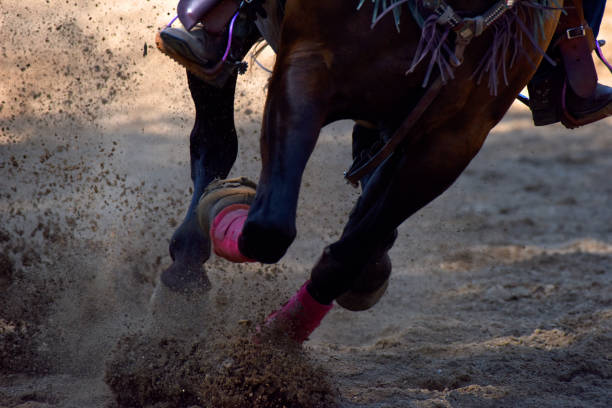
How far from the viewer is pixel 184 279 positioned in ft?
9.36

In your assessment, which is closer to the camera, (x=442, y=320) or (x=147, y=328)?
(x=147, y=328)

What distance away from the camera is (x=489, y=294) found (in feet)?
12.5

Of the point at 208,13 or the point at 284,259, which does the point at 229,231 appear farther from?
the point at 284,259

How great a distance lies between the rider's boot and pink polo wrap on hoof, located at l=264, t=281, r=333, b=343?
40.3 inches

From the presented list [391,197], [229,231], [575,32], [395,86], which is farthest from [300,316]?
[575,32]

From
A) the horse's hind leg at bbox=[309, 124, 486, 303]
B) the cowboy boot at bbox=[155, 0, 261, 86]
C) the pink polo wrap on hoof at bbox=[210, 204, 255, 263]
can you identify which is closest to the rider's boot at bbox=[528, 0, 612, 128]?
the horse's hind leg at bbox=[309, 124, 486, 303]

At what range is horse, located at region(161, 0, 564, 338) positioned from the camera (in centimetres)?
191

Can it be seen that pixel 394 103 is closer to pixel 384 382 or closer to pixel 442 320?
pixel 384 382

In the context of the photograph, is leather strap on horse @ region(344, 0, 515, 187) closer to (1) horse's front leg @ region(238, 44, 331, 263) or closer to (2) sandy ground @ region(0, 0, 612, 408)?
(1) horse's front leg @ region(238, 44, 331, 263)

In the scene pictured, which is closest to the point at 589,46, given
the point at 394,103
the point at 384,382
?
the point at 394,103

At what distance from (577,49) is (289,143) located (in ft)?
3.45

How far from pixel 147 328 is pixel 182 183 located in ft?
6.86

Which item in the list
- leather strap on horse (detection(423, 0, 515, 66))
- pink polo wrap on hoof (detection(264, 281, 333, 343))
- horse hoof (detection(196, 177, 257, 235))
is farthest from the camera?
horse hoof (detection(196, 177, 257, 235))

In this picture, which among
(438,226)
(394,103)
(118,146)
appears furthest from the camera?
(118,146)
